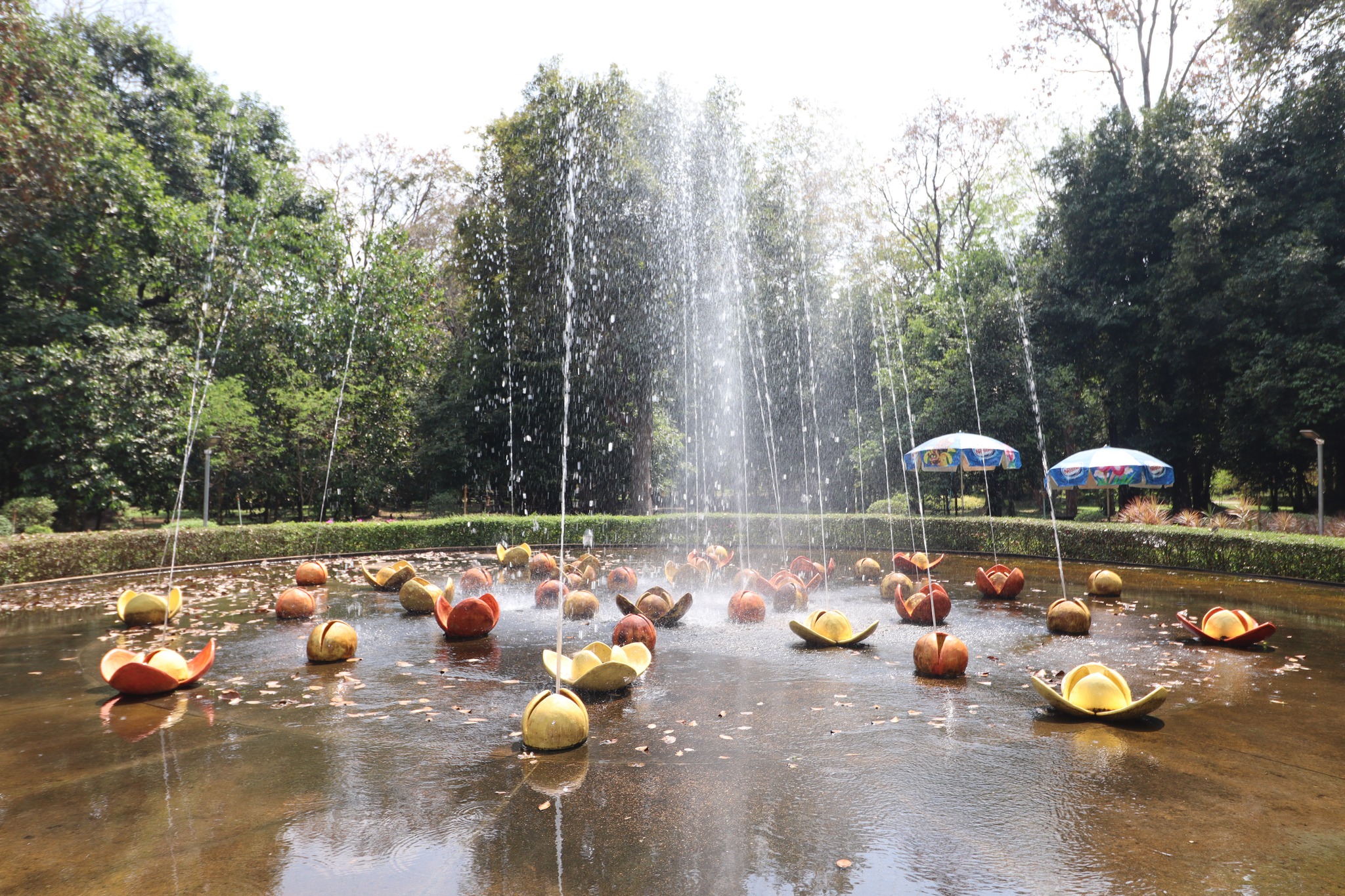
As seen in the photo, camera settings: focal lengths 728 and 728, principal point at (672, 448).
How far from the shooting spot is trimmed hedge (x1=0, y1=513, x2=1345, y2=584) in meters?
13.1

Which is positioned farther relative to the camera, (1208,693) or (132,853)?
(1208,693)

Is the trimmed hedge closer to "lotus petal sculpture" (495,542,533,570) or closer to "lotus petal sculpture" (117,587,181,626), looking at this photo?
"lotus petal sculpture" (495,542,533,570)

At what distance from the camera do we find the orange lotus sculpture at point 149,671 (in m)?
5.94

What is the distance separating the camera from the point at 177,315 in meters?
24.7

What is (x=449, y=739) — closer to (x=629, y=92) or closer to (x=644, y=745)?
(x=644, y=745)

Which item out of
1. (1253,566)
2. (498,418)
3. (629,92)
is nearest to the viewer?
(1253,566)

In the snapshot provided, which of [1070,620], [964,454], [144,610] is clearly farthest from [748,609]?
[964,454]

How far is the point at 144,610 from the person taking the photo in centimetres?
905

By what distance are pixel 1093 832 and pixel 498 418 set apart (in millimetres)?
27472

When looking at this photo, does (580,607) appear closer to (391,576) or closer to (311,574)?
(391,576)

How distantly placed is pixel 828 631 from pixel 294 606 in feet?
22.7

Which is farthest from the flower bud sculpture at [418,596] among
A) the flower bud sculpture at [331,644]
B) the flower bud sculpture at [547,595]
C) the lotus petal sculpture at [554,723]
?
the lotus petal sculpture at [554,723]

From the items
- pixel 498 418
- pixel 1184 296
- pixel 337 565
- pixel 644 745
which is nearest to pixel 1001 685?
pixel 644 745

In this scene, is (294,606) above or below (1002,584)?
below
